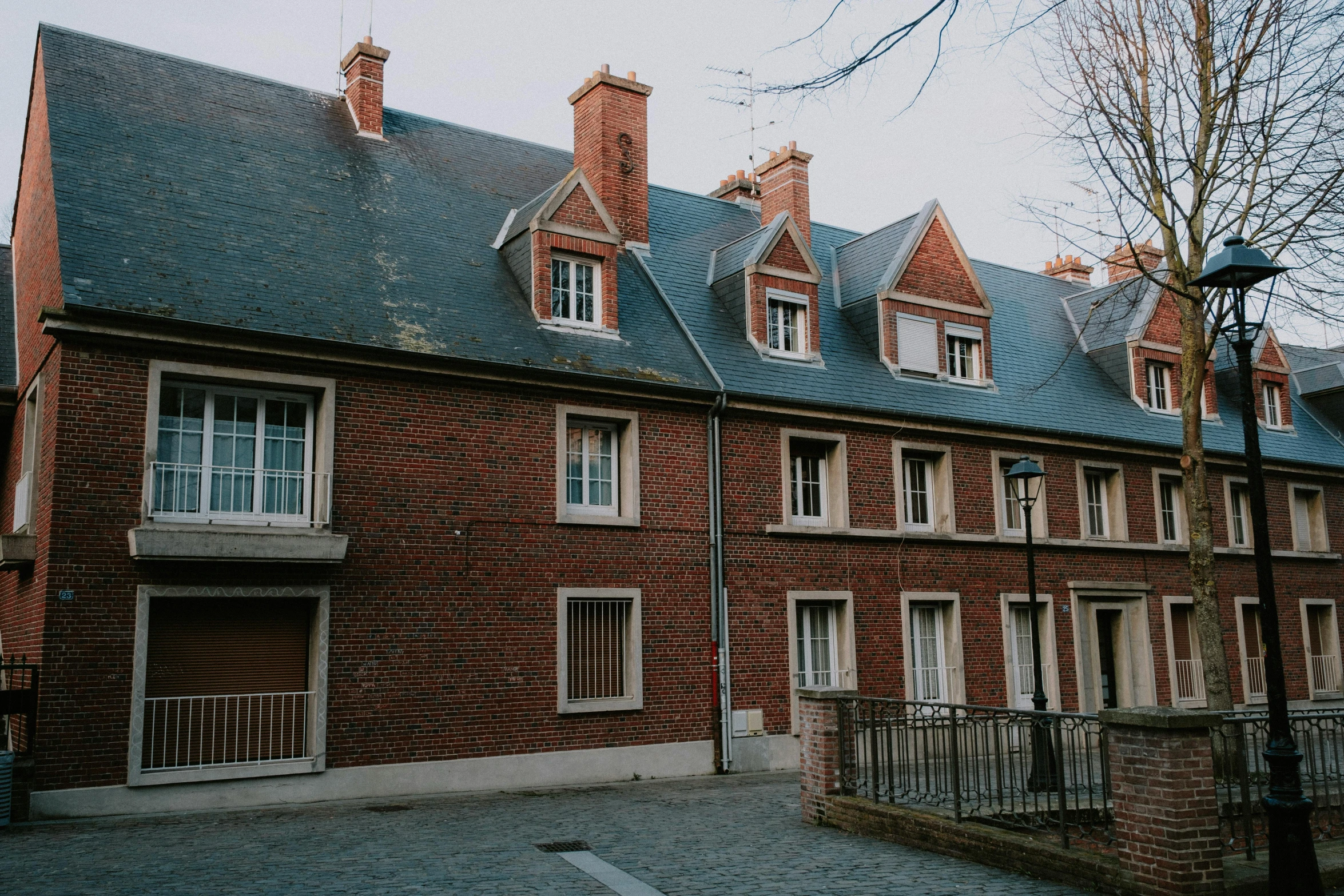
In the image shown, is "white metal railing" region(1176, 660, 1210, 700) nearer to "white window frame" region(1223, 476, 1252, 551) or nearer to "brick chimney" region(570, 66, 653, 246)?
"white window frame" region(1223, 476, 1252, 551)

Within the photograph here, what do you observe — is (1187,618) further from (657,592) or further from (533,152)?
(533,152)

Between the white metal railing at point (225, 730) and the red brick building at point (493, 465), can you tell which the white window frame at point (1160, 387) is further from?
the white metal railing at point (225, 730)

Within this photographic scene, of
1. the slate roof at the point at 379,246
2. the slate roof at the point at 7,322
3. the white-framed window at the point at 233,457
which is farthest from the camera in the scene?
the slate roof at the point at 7,322

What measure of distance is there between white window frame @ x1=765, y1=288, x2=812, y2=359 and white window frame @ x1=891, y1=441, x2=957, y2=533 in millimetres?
2305

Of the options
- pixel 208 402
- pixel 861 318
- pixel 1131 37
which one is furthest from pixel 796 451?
pixel 208 402

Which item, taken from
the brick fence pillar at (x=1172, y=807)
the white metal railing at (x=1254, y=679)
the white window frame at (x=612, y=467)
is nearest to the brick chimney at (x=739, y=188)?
the white window frame at (x=612, y=467)

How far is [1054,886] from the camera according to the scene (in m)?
8.09

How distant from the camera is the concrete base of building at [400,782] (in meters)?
11.8

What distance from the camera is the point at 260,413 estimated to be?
44.8ft

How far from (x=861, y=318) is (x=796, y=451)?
3790mm

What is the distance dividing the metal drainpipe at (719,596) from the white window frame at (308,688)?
5.71m

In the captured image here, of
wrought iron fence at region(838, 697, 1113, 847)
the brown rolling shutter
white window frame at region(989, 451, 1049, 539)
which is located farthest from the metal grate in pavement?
white window frame at region(989, 451, 1049, 539)

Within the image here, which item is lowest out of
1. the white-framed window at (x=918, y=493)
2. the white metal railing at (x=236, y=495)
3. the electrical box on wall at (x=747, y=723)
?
the electrical box on wall at (x=747, y=723)

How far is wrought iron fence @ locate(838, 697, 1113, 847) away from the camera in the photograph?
856 cm
